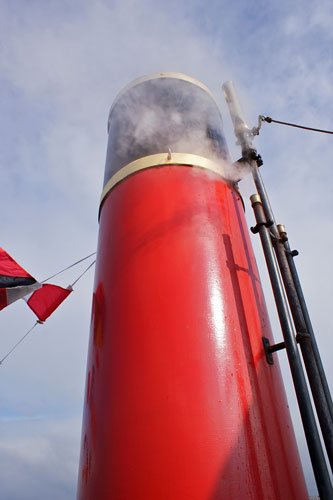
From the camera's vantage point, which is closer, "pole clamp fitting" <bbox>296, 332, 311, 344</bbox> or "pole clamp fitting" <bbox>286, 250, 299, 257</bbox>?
"pole clamp fitting" <bbox>296, 332, 311, 344</bbox>

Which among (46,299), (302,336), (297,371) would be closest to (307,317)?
(302,336)

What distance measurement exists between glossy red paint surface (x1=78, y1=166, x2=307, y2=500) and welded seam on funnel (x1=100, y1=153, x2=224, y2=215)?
0.10 metres

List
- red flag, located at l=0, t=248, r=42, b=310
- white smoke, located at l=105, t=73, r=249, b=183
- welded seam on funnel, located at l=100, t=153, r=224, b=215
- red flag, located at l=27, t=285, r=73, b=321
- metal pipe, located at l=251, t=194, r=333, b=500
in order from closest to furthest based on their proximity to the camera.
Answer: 1. metal pipe, located at l=251, t=194, r=333, b=500
2. welded seam on funnel, located at l=100, t=153, r=224, b=215
3. white smoke, located at l=105, t=73, r=249, b=183
4. red flag, located at l=0, t=248, r=42, b=310
5. red flag, located at l=27, t=285, r=73, b=321

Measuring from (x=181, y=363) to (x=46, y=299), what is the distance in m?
4.38

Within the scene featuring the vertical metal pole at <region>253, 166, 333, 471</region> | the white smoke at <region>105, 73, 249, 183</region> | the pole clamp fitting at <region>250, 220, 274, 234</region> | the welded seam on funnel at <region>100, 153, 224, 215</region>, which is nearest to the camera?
the vertical metal pole at <region>253, 166, 333, 471</region>

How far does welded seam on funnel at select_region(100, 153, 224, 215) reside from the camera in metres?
4.19

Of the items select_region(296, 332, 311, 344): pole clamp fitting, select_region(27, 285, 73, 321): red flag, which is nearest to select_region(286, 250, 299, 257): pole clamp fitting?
select_region(296, 332, 311, 344): pole clamp fitting

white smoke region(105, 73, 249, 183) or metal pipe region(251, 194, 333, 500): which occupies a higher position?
white smoke region(105, 73, 249, 183)

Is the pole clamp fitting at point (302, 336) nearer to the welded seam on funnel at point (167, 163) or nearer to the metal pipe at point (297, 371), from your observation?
the metal pipe at point (297, 371)

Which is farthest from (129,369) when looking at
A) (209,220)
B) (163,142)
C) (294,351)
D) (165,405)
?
(163,142)

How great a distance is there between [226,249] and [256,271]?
0.55m

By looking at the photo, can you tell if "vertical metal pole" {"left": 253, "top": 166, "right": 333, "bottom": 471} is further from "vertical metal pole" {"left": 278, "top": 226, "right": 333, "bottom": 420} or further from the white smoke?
the white smoke

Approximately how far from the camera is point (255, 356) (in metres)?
3.13

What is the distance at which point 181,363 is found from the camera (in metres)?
2.90
